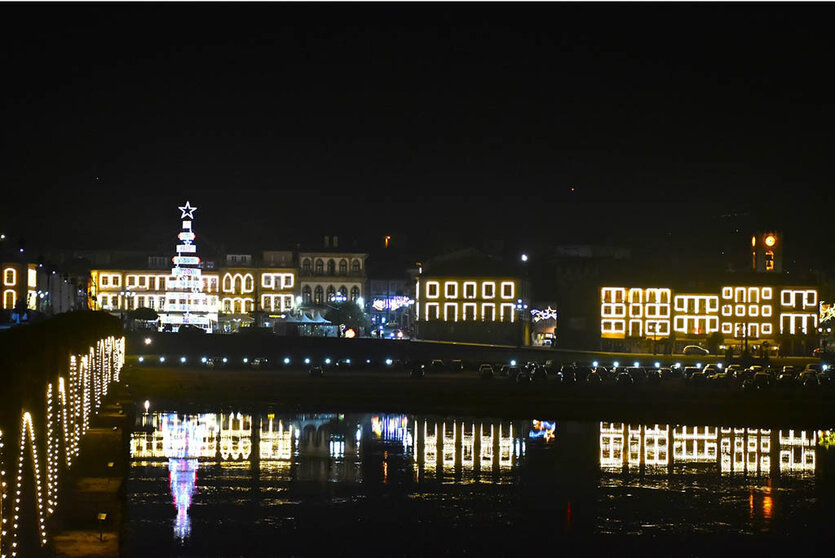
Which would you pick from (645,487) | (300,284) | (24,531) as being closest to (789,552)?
(645,487)

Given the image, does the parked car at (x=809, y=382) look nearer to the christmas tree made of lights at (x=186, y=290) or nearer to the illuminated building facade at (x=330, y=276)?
the christmas tree made of lights at (x=186, y=290)

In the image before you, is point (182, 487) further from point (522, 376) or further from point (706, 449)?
point (522, 376)

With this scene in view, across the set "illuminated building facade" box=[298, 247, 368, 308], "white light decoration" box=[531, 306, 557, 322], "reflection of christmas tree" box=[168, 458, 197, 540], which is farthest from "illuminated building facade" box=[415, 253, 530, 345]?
"reflection of christmas tree" box=[168, 458, 197, 540]

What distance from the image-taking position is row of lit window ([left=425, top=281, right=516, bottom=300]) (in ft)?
455

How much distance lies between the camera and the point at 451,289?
139000 mm

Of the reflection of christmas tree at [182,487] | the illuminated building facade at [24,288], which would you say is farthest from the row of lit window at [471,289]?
the reflection of christmas tree at [182,487]

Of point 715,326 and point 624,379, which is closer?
point 624,379

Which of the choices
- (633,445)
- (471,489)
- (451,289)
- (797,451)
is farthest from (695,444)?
(451,289)

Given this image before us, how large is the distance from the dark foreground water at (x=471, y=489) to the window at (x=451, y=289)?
67.3 metres

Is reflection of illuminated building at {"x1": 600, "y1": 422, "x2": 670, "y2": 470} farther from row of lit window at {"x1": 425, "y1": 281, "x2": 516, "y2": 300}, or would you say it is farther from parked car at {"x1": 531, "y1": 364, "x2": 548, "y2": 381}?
row of lit window at {"x1": 425, "y1": 281, "x2": 516, "y2": 300}

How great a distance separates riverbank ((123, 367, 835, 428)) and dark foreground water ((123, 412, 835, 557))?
5376 millimetres

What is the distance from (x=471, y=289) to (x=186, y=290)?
93.3ft

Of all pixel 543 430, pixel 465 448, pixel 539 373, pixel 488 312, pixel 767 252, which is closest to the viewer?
pixel 465 448

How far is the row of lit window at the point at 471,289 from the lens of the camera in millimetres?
138625
